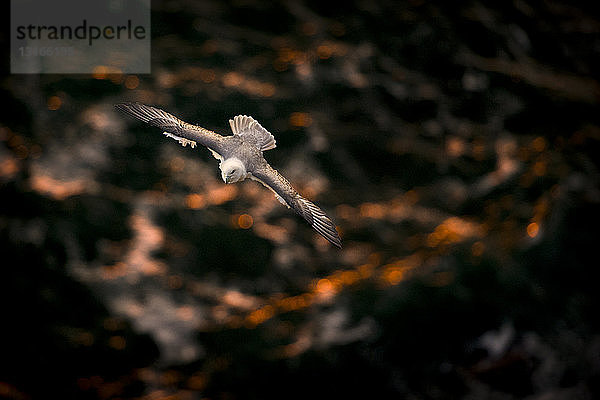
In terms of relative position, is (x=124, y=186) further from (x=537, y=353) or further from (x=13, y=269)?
(x=537, y=353)

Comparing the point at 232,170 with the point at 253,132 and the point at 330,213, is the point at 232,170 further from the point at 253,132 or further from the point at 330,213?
the point at 330,213

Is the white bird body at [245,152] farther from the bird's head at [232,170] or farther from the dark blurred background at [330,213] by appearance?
the dark blurred background at [330,213]

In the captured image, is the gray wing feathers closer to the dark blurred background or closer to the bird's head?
the bird's head

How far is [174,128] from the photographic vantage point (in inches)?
14.6

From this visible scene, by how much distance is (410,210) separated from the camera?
1.22 m

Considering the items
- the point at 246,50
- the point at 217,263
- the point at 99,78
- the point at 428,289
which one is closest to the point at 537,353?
the point at 428,289

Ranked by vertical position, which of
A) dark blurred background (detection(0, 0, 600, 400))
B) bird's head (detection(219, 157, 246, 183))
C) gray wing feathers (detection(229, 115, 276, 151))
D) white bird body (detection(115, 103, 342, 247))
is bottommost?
bird's head (detection(219, 157, 246, 183))
